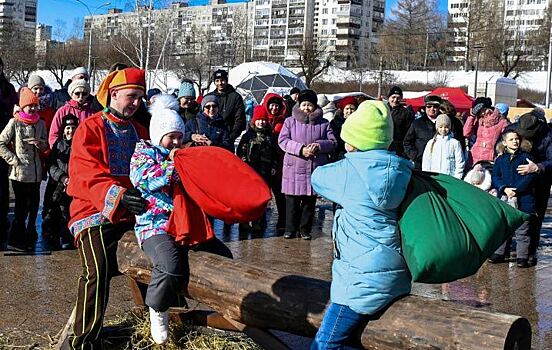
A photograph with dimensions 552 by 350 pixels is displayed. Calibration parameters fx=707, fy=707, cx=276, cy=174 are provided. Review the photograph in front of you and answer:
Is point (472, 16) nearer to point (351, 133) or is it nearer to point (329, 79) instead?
point (329, 79)

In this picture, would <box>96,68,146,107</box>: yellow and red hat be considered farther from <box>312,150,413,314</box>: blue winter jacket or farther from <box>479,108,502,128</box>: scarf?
<box>479,108,502,128</box>: scarf

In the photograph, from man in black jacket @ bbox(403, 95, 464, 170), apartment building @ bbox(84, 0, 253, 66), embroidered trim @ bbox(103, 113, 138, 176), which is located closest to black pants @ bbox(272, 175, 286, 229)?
man in black jacket @ bbox(403, 95, 464, 170)

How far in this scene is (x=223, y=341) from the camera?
4.56 meters

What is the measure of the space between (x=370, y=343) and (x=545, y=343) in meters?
2.21

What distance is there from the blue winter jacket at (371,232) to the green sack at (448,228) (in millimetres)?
78

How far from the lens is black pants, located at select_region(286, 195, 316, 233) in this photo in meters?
8.91

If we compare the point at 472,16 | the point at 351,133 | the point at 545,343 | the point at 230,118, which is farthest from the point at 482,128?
the point at 472,16

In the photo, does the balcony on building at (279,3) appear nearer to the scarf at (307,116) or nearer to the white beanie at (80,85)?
the scarf at (307,116)

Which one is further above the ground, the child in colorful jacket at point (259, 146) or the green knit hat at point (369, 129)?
the green knit hat at point (369, 129)

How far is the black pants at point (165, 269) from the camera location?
3.99 metres

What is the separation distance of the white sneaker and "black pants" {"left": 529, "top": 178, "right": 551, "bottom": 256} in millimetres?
5092

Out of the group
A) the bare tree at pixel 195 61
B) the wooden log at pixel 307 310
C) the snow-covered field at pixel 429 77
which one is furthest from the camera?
the bare tree at pixel 195 61

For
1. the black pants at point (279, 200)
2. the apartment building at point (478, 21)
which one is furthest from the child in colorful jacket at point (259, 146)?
the apartment building at point (478, 21)

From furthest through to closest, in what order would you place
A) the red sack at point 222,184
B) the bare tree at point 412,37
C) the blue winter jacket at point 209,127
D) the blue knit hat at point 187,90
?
1. the bare tree at point 412,37
2. the blue knit hat at point 187,90
3. the blue winter jacket at point 209,127
4. the red sack at point 222,184
